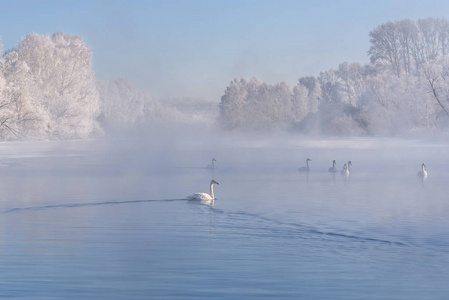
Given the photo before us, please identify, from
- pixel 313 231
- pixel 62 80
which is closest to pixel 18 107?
pixel 62 80

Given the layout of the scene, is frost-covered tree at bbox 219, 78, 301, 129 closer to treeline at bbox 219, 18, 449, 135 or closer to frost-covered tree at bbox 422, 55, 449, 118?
treeline at bbox 219, 18, 449, 135

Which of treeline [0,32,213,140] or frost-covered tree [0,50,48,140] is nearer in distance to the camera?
frost-covered tree [0,50,48,140]

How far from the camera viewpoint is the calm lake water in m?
10.9

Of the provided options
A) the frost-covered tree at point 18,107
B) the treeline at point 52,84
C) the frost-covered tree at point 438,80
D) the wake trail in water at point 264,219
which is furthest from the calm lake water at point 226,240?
the frost-covered tree at point 438,80

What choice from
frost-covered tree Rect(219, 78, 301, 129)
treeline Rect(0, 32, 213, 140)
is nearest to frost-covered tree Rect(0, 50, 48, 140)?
treeline Rect(0, 32, 213, 140)

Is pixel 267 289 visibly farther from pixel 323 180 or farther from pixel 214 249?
pixel 323 180

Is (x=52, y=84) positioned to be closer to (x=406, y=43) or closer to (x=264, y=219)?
A: (x=406, y=43)

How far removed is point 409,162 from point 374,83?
39996mm

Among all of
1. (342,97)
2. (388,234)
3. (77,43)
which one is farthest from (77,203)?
(342,97)

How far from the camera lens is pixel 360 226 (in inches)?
663

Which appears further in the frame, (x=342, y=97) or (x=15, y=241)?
(x=342, y=97)

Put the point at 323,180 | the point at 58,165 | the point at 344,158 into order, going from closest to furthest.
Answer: the point at 323,180, the point at 58,165, the point at 344,158

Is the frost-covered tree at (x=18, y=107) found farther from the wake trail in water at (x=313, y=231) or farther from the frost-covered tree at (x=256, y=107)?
the frost-covered tree at (x=256, y=107)

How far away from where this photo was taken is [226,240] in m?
14.9
